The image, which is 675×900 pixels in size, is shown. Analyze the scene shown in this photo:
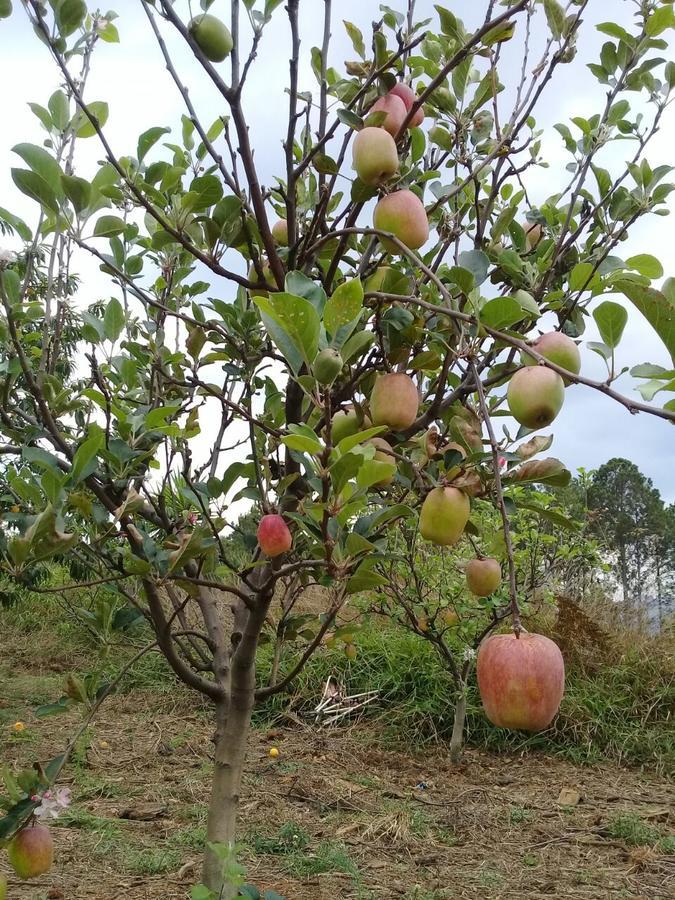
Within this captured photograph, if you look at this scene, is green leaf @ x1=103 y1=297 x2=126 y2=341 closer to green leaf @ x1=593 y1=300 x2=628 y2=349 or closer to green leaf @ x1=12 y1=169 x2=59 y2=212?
green leaf @ x1=12 y1=169 x2=59 y2=212

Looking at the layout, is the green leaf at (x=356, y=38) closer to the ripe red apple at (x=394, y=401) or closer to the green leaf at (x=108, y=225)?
the green leaf at (x=108, y=225)

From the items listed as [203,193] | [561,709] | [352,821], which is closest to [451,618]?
[561,709]

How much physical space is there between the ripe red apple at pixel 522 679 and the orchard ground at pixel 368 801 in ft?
5.31

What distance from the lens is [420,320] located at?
1.50m

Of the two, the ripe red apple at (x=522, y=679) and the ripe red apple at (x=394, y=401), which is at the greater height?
the ripe red apple at (x=394, y=401)

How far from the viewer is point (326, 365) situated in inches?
39.5

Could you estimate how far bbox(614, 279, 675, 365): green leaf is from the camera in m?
0.87

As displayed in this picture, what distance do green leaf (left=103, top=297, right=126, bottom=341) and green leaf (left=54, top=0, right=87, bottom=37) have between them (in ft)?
1.76

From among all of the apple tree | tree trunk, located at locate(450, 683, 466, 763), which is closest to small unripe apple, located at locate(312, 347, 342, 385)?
the apple tree

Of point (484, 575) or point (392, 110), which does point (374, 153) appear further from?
point (484, 575)

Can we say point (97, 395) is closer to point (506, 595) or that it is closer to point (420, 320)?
point (420, 320)

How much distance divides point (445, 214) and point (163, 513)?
1039 millimetres

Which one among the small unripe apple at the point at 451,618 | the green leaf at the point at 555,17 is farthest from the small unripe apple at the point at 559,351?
the small unripe apple at the point at 451,618

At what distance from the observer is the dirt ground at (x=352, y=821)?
2498 mm
